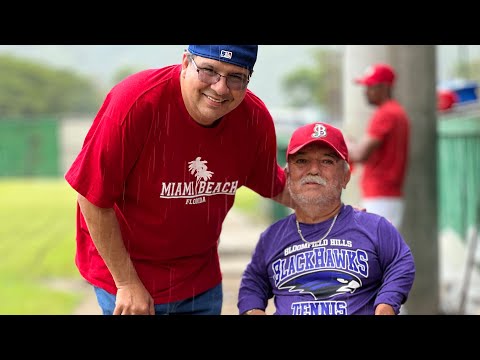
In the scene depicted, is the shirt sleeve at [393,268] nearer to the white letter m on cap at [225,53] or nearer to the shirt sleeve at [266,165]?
the shirt sleeve at [266,165]

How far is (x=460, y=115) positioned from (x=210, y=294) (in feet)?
26.3

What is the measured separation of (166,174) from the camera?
3.20 metres

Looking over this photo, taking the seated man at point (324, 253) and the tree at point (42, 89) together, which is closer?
the seated man at point (324, 253)

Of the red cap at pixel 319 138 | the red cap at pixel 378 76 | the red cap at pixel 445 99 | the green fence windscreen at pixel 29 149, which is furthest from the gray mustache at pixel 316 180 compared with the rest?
the green fence windscreen at pixel 29 149

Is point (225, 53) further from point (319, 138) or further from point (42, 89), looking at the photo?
point (42, 89)

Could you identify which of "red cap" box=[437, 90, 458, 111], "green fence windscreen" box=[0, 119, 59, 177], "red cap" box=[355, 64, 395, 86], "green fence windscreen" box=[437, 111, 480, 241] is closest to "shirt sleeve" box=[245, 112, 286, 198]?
"red cap" box=[355, 64, 395, 86]

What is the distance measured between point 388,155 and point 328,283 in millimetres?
3691

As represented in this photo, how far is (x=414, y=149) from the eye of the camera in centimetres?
746

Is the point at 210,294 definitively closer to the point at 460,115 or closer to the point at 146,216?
the point at 146,216

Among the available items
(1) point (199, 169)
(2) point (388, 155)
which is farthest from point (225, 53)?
(2) point (388, 155)

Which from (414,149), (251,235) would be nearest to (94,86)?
(251,235)

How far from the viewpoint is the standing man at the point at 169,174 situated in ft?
10.0

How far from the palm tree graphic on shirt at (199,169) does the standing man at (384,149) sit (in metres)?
3.54

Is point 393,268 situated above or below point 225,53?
below
